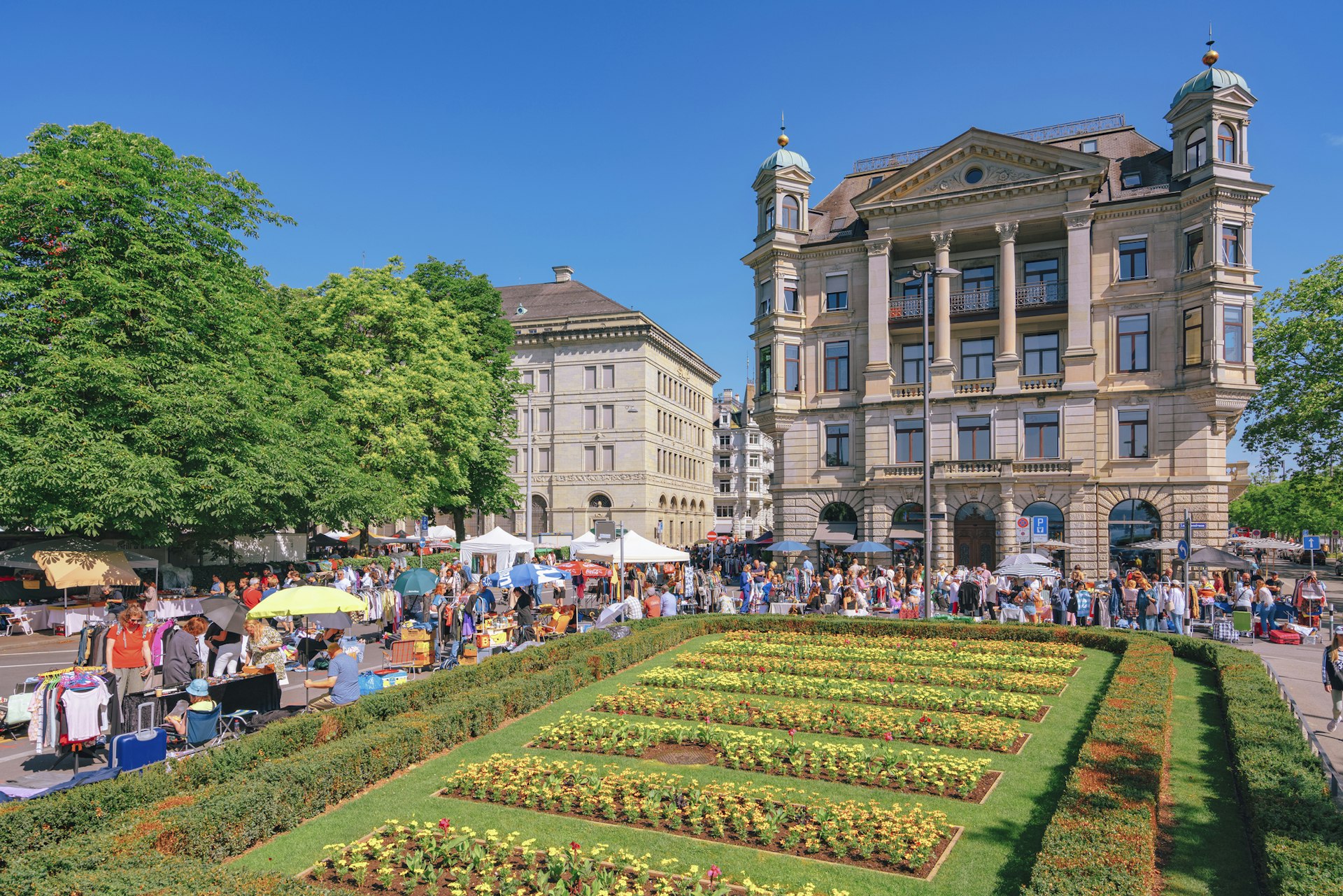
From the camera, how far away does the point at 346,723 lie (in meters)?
12.5

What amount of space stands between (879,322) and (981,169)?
8.47m

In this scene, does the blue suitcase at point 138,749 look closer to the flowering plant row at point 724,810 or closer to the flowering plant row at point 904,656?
the flowering plant row at point 724,810

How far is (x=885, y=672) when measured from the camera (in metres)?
18.6

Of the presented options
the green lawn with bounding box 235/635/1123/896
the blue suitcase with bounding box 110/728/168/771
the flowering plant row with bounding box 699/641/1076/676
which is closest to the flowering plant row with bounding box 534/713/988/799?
the green lawn with bounding box 235/635/1123/896

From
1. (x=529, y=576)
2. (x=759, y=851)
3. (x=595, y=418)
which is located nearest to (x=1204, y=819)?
(x=759, y=851)

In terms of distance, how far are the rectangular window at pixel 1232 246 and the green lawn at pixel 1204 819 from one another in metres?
28.3

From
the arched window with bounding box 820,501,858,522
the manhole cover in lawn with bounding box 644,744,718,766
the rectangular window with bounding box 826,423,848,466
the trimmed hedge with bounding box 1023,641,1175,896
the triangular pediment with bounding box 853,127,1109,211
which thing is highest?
the triangular pediment with bounding box 853,127,1109,211

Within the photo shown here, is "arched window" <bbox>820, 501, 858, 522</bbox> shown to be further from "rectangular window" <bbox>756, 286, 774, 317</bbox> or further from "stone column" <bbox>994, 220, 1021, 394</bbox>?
"rectangular window" <bbox>756, 286, 774, 317</bbox>

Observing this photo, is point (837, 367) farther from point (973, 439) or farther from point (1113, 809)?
point (1113, 809)

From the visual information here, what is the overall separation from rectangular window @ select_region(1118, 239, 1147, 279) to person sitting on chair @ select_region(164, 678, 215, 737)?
131 feet

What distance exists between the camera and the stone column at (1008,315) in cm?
3888

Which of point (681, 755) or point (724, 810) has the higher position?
point (724, 810)

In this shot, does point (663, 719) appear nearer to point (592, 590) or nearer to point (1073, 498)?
point (592, 590)

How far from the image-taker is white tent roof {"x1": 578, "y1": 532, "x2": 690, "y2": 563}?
91.2 feet
